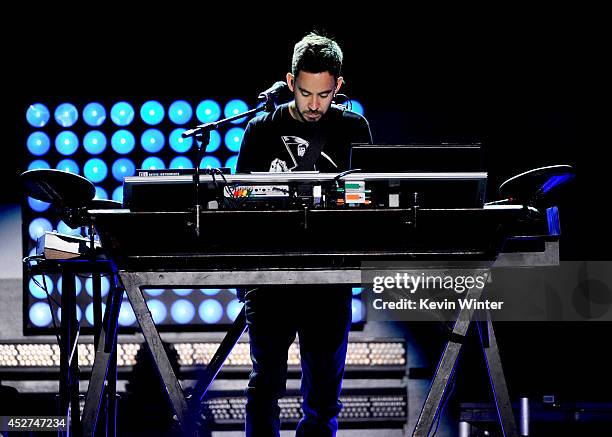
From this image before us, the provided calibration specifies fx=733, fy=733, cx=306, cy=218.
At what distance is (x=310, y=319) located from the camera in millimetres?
2566

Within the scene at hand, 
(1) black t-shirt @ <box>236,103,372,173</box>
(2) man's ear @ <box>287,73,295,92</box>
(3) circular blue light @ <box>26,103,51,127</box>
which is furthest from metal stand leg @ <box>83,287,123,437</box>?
(3) circular blue light @ <box>26,103,51,127</box>

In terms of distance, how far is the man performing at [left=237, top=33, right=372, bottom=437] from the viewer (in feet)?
8.27

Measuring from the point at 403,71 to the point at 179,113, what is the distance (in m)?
1.51

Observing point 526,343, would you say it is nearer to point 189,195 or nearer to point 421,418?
point 421,418

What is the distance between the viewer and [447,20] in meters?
4.78

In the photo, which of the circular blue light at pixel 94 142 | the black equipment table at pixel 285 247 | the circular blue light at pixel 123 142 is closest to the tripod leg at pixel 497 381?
the black equipment table at pixel 285 247

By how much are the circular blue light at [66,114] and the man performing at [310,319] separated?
98.0 inches

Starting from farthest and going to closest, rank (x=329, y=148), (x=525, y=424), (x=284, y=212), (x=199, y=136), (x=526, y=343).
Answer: (x=526, y=343)
(x=525, y=424)
(x=329, y=148)
(x=199, y=136)
(x=284, y=212)

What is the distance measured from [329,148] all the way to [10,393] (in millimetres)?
2327

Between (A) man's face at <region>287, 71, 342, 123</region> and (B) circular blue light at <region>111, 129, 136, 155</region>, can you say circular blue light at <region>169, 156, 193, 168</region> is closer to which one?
(B) circular blue light at <region>111, 129, 136, 155</region>

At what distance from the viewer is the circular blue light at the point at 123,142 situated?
4832mm

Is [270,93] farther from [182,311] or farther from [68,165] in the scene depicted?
[68,165]

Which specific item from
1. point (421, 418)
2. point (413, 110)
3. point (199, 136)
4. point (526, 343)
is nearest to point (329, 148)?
point (199, 136)

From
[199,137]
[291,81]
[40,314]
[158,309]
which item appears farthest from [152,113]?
[199,137]
